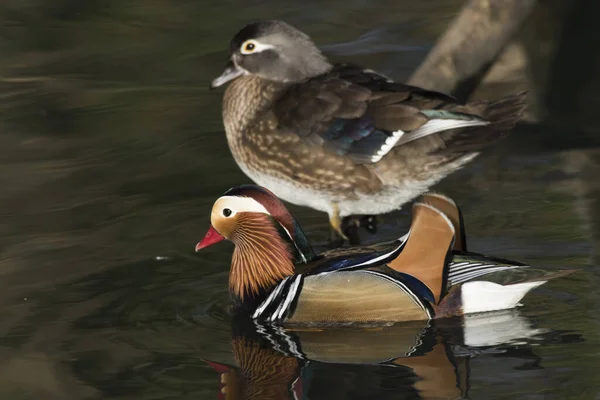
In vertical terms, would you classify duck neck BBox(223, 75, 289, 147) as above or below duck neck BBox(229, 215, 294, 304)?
above

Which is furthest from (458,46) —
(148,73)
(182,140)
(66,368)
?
(66,368)

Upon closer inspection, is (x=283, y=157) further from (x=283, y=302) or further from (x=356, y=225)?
(x=283, y=302)

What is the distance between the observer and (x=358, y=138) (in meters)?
6.92

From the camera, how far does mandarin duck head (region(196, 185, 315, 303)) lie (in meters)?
6.30

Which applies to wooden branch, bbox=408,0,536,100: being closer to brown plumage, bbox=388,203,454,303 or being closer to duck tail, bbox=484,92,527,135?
duck tail, bbox=484,92,527,135

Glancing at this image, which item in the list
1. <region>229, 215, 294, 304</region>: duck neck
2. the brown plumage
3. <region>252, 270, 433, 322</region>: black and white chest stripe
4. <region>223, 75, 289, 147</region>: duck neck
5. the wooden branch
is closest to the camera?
the brown plumage

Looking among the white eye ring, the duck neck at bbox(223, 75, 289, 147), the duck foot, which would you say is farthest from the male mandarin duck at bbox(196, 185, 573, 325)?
the white eye ring

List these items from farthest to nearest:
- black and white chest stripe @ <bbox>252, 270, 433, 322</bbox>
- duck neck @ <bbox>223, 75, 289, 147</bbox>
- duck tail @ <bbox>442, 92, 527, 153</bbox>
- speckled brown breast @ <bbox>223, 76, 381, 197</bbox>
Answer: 1. duck neck @ <bbox>223, 75, 289, 147</bbox>
2. speckled brown breast @ <bbox>223, 76, 381, 197</bbox>
3. duck tail @ <bbox>442, 92, 527, 153</bbox>
4. black and white chest stripe @ <bbox>252, 270, 433, 322</bbox>

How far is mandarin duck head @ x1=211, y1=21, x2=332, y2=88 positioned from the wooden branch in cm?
138

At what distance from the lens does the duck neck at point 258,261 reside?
6277 millimetres

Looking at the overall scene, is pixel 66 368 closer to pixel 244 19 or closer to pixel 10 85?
pixel 10 85

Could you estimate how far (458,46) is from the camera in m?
8.82

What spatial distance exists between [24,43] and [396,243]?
590 cm

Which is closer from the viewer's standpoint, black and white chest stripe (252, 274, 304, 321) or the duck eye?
black and white chest stripe (252, 274, 304, 321)
